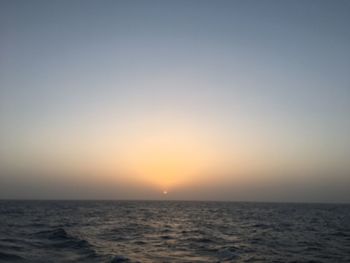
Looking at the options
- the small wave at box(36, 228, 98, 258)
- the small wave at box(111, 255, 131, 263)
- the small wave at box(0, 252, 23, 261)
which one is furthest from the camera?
the small wave at box(36, 228, 98, 258)

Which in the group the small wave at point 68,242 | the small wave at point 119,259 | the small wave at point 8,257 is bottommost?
the small wave at point 119,259

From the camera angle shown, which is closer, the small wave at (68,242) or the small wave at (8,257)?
the small wave at (8,257)

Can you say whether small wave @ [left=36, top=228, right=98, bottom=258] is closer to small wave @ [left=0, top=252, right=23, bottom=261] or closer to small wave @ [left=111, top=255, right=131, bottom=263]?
small wave @ [left=111, top=255, right=131, bottom=263]

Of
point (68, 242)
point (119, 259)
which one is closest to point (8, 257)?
point (119, 259)

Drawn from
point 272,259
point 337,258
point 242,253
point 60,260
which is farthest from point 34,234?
point 337,258

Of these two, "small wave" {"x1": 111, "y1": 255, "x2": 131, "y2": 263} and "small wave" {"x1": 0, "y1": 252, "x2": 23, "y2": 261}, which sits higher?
"small wave" {"x1": 0, "y1": 252, "x2": 23, "y2": 261}

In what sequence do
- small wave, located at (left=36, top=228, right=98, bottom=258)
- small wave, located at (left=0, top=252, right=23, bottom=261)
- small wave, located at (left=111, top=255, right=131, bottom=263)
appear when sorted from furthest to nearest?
small wave, located at (left=36, top=228, right=98, bottom=258)
small wave, located at (left=111, top=255, right=131, bottom=263)
small wave, located at (left=0, top=252, right=23, bottom=261)

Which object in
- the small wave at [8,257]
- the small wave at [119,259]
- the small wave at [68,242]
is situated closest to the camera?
the small wave at [8,257]

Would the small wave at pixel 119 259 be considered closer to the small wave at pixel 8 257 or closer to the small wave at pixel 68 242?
the small wave at pixel 68 242

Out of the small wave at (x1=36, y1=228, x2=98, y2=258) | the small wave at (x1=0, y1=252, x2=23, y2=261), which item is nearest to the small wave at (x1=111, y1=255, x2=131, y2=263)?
the small wave at (x1=36, y1=228, x2=98, y2=258)

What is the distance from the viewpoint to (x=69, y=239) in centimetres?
2809

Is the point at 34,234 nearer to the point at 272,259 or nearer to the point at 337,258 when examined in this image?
the point at 272,259

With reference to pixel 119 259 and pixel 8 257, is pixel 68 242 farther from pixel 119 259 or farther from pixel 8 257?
pixel 119 259

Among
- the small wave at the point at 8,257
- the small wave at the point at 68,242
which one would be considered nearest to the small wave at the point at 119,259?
the small wave at the point at 68,242
